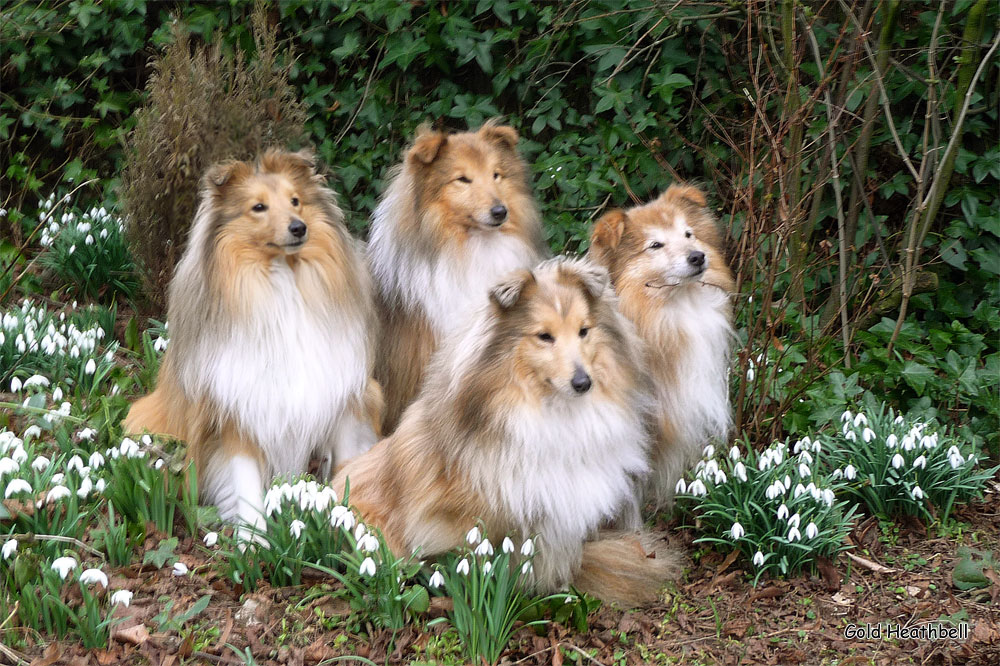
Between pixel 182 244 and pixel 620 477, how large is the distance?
2.94 metres

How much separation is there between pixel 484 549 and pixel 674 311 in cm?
139

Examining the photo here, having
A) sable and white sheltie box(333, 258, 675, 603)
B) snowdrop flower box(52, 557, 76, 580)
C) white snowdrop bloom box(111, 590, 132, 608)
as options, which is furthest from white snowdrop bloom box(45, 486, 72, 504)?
sable and white sheltie box(333, 258, 675, 603)

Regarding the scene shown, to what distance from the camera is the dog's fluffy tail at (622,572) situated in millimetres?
4000

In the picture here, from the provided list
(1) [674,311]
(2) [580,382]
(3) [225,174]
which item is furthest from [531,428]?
(3) [225,174]

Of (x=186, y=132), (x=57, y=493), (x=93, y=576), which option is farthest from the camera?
(x=186, y=132)

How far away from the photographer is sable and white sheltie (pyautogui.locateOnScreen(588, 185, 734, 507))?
431 cm

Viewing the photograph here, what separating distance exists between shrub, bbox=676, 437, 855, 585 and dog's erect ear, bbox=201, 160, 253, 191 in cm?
226

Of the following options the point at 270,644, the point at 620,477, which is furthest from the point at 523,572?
the point at 270,644

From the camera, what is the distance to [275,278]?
4.16m

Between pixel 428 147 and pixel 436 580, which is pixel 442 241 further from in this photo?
pixel 436 580

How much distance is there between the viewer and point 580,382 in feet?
11.5

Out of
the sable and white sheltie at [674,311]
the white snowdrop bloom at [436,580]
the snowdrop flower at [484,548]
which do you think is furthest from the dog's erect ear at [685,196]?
the white snowdrop bloom at [436,580]

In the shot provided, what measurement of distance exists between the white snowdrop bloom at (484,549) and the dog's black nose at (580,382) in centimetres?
64

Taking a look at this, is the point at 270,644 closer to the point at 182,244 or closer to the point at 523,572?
the point at 523,572
